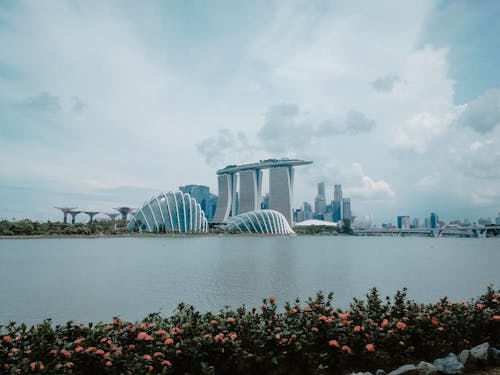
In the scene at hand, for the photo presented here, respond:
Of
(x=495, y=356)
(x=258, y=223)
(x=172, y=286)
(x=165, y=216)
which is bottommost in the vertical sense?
(x=172, y=286)

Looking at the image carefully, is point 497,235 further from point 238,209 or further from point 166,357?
point 166,357

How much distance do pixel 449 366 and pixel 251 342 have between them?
2.70 metres

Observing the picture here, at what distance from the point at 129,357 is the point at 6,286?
1464 centimetres

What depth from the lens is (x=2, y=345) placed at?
4211 millimetres

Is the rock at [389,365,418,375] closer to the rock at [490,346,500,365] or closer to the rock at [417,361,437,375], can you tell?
the rock at [417,361,437,375]

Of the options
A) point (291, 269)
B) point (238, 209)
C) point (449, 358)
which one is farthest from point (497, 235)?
point (449, 358)

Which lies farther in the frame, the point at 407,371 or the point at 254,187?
the point at 254,187

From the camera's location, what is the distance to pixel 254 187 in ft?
544

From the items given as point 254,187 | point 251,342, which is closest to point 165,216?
point 251,342

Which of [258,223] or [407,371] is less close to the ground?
[258,223]

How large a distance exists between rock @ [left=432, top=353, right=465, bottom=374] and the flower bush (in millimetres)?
393

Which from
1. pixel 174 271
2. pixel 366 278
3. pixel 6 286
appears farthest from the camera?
pixel 174 271

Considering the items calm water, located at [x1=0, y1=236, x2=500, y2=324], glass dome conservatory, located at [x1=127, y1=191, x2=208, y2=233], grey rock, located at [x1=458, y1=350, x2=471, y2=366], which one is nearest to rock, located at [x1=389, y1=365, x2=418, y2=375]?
grey rock, located at [x1=458, y1=350, x2=471, y2=366]

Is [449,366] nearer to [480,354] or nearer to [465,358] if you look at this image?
[465,358]
